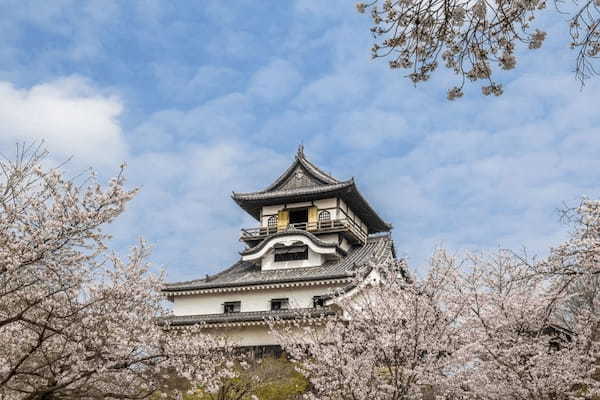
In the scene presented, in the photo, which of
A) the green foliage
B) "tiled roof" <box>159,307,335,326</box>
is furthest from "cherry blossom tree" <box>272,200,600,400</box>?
"tiled roof" <box>159,307,335,326</box>

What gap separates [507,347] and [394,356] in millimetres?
3864

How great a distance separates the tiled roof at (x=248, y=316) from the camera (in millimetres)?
24983

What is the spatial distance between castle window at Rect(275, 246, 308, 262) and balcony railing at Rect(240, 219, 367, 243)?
1335 millimetres

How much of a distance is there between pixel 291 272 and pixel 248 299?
2710mm

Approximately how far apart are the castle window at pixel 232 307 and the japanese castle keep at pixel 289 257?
0.17 feet

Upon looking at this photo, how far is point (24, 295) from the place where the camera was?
31.7ft

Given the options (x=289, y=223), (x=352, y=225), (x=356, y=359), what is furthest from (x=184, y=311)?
(x=356, y=359)

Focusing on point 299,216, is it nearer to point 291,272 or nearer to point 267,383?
point 291,272

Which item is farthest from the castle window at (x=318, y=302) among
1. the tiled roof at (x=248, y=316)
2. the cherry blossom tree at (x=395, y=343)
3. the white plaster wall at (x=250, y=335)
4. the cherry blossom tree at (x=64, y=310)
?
the cherry blossom tree at (x=64, y=310)

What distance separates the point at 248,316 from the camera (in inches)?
1055

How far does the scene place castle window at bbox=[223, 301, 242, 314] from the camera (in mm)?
29062

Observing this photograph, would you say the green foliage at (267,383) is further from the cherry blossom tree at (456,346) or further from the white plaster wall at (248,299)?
the white plaster wall at (248,299)

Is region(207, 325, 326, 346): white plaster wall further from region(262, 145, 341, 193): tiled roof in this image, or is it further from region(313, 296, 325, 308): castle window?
region(262, 145, 341, 193): tiled roof

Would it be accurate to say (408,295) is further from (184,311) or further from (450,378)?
(184,311)
